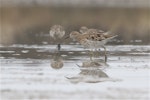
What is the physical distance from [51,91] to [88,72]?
95.0 inches

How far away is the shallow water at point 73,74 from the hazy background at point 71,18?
366 centimetres

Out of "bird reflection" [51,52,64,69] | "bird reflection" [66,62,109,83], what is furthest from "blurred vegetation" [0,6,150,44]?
"bird reflection" [66,62,109,83]

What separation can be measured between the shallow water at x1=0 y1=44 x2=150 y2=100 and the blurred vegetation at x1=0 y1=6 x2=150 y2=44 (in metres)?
3.68

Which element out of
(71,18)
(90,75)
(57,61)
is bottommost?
(90,75)

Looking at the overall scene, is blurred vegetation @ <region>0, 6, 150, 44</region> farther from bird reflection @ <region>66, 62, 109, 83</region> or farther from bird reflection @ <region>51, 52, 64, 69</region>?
bird reflection @ <region>66, 62, 109, 83</region>

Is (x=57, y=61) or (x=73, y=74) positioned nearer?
(x=73, y=74)

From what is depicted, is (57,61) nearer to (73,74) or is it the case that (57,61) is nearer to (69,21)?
(73,74)

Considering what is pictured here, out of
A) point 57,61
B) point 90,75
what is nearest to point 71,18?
point 57,61

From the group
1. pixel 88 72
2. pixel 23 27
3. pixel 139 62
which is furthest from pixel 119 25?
pixel 88 72

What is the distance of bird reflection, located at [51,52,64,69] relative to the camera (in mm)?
15814

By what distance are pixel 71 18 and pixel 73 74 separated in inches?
742

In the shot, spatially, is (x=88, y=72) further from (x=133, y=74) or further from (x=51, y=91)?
(x=51, y=91)

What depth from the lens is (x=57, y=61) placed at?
54.5ft

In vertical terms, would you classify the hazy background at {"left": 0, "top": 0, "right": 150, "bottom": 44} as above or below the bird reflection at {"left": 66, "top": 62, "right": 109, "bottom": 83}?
above
